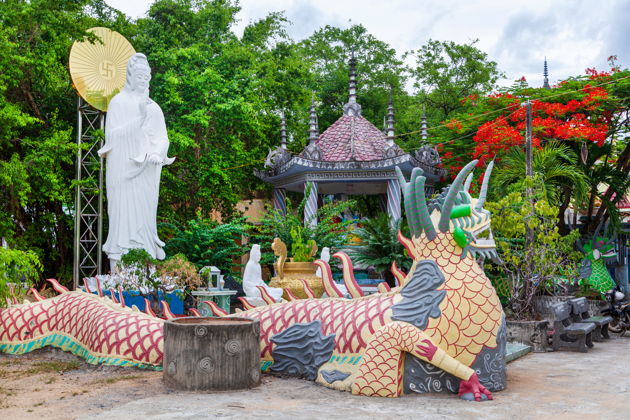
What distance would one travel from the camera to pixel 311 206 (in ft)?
49.1

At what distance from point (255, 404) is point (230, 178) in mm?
12104

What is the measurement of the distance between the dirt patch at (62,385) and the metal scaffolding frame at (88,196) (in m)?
5.16

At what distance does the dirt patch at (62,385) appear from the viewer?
521 centimetres

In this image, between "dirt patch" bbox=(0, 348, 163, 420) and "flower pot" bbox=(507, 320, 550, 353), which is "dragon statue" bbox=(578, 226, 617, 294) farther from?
"dirt patch" bbox=(0, 348, 163, 420)

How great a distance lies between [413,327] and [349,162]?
9.24 m

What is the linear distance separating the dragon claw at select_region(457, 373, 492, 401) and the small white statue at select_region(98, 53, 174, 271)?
7.17m

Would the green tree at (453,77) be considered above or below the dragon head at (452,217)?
above

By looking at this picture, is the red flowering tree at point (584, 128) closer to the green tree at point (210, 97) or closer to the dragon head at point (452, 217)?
the green tree at point (210, 97)

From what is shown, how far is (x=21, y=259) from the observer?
18.4ft

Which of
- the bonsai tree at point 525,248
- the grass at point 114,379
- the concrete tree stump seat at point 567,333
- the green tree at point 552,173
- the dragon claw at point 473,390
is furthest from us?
the green tree at point 552,173

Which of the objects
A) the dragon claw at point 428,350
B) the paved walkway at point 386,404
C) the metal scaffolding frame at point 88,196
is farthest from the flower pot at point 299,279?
the metal scaffolding frame at point 88,196

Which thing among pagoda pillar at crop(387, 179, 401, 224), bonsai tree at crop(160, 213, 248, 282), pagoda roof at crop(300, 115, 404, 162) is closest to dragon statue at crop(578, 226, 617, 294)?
pagoda pillar at crop(387, 179, 401, 224)

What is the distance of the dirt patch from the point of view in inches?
205

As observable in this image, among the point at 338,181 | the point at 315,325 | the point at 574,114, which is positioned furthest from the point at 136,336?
the point at 574,114
